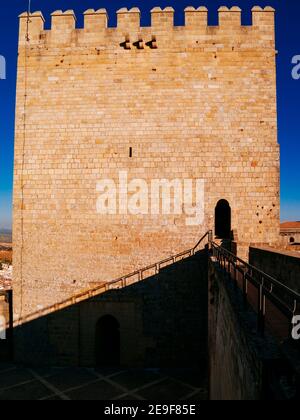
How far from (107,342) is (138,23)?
11.0 metres

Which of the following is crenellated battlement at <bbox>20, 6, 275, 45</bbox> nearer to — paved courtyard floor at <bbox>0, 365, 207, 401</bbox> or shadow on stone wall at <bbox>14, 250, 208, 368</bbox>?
shadow on stone wall at <bbox>14, 250, 208, 368</bbox>

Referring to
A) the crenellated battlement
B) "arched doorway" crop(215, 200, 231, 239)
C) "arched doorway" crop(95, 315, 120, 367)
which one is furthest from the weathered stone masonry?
"arched doorway" crop(95, 315, 120, 367)

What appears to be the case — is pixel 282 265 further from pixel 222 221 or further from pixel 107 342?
pixel 107 342

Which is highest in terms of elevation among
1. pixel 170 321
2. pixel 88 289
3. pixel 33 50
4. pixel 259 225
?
pixel 33 50

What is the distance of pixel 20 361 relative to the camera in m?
11.5

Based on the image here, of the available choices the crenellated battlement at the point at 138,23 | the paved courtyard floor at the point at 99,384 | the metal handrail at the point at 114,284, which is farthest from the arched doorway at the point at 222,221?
the crenellated battlement at the point at 138,23

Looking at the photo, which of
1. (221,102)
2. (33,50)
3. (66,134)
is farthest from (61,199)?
(221,102)

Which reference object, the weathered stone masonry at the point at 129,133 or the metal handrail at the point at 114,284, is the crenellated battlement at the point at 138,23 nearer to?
the weathered stone masonry at the point at 129,133

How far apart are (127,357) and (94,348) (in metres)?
1.13

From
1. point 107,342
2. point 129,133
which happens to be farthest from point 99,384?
point 129,133

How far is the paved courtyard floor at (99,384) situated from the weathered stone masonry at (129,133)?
2181 mm

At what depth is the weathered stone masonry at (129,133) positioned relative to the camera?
11.0 meters

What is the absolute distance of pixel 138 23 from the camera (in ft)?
37.0

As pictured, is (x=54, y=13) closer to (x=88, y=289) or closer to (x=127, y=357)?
(x=88, y=289)
